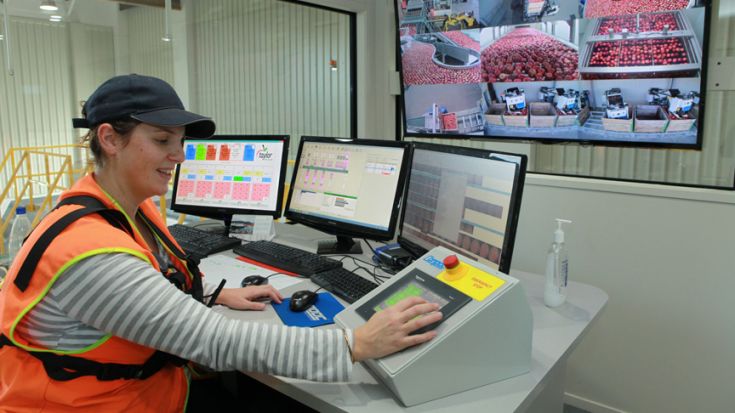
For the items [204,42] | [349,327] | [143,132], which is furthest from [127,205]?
[204,42]

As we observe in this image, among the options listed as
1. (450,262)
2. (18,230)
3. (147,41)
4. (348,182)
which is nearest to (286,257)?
(348,182)

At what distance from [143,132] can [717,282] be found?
206cm

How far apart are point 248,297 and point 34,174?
132 centimetres

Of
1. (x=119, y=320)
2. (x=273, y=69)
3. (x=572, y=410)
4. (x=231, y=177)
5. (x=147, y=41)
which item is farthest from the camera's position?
(x=273, y=69)

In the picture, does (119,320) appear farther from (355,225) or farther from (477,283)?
(355,225)

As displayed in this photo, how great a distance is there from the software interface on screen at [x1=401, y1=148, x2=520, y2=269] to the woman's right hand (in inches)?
15.5

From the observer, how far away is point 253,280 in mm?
1677

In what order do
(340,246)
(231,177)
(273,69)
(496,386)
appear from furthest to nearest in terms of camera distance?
(273,69) → (231,177) → (340,246) → (496,386)

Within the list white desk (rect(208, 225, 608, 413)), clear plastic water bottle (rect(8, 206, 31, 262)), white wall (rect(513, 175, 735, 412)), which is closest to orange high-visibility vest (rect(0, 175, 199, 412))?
white desk (rect(208, 225, 608, 413))

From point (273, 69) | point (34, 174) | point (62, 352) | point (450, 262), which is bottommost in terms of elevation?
point (62, 352)

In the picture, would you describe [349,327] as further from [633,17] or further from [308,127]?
[308,127]

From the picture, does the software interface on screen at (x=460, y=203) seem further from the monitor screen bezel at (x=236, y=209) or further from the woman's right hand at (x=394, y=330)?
the monitor screen bezel at (x=236, y=209)

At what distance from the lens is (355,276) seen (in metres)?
1.69

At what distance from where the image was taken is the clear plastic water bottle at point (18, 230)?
7.18 ft
